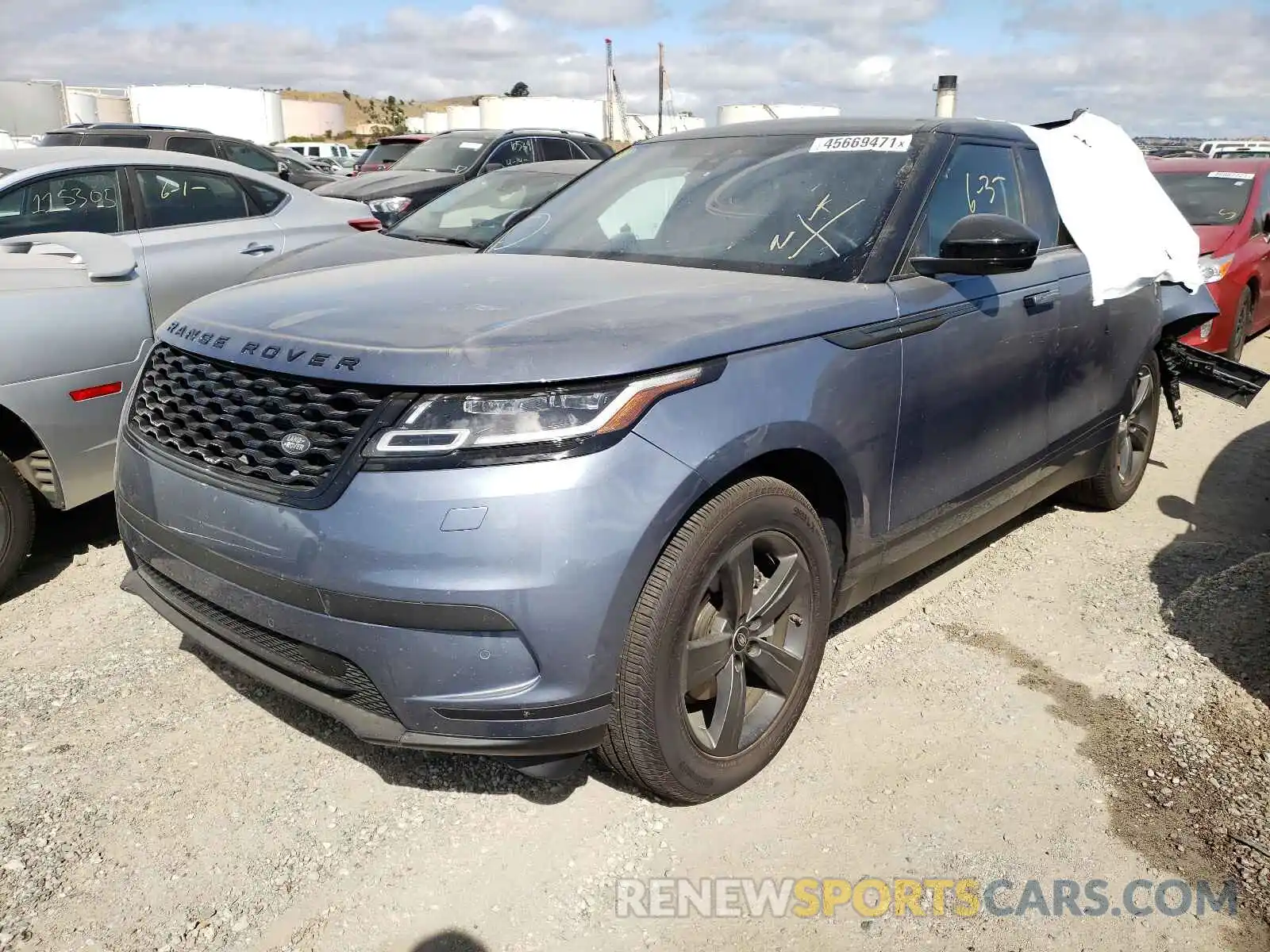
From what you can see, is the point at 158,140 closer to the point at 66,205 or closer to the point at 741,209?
the point at 66,205

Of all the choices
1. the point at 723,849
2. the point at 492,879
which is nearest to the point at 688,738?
the point at 723,849

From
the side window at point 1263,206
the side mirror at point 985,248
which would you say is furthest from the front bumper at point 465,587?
the side window at point 1263,206

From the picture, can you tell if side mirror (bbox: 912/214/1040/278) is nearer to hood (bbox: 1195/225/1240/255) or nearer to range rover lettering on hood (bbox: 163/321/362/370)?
range rover lettering on hood (bbox: 163/321/362/370)

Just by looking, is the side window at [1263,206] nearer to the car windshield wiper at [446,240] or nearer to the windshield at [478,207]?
the windshield at [478,207]

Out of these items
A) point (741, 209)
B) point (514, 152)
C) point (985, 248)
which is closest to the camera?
point (985, 248)

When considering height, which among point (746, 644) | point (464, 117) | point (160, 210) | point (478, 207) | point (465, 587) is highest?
point (464, 117)

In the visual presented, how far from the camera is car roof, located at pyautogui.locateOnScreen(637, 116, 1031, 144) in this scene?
347 cm

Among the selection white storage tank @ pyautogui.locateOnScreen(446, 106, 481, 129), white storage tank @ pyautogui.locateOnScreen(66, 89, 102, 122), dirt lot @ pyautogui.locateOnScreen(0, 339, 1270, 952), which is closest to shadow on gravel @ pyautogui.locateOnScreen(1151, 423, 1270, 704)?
dirt lot @ pyautogui.locateOnScreen(0, 339, 1270, 952)

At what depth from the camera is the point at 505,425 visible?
7.07 ft

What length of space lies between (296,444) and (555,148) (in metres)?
11.2

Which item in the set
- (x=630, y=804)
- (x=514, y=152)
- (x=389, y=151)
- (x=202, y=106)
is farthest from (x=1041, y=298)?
(x=202, y=106)

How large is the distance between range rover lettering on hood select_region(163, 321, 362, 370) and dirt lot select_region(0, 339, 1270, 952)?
118cm

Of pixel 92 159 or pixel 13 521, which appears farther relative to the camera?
pixel 92 159

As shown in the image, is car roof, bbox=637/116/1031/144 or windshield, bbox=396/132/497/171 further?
windshield, bbox=396/132/497/171
